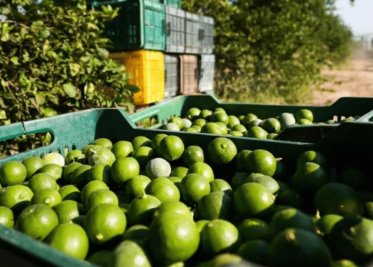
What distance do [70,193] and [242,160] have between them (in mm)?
1178

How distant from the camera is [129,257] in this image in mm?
1574

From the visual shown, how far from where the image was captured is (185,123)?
3.93 meters

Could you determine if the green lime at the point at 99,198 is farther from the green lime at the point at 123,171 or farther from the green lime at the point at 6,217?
the green lime at the point at 6,217

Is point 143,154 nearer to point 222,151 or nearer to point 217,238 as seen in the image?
point 222,151

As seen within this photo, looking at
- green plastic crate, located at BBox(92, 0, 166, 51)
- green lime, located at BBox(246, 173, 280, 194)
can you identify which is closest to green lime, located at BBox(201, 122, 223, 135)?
green lime, located at BBox(246, 173, 280, 194)

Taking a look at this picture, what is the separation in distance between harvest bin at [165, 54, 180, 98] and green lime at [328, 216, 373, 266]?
5.52m

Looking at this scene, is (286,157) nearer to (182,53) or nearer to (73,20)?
(73,20)

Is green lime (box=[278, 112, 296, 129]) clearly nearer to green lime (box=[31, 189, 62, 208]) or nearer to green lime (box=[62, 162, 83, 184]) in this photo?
green lime (box=[62, 162, 83, 184])

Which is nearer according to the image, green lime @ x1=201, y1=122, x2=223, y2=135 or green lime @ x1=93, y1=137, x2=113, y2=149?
green lime @ x1=93, y1=137, x2=113, y2=149

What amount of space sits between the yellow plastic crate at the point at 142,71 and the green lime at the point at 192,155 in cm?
312

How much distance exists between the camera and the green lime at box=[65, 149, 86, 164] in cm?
304

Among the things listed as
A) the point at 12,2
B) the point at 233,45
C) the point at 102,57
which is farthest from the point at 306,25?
the point at 12,2

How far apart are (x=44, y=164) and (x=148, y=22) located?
12.4ft

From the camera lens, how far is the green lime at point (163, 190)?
2.24 metres
